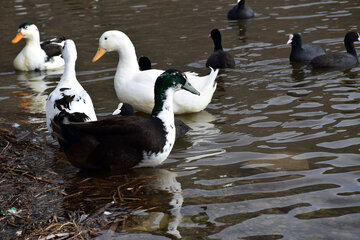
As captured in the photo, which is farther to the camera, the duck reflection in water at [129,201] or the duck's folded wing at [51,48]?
the duck's folded wing at [51,48]

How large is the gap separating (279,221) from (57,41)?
1002 centimetres

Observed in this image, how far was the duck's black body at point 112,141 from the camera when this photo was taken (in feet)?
A: 19.9

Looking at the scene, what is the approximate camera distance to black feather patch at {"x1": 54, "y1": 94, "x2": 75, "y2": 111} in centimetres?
687

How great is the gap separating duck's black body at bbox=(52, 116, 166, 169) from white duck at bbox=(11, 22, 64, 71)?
246 inches

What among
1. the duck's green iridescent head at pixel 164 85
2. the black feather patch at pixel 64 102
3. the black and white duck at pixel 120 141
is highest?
the duck's green iridescent head at pixel 164 85

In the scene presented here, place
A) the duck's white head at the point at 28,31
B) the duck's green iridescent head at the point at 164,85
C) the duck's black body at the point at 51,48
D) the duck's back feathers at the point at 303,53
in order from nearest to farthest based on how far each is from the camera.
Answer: the duck's green iridescent head at the point at 164,85, the duck's back feathers at the point at 303,53, the duck's black body at the point at 51,48, the duck's white head at the point at 28,31

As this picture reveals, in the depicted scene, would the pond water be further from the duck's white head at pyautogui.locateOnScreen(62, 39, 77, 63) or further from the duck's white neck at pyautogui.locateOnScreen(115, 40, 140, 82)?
the duck's white head at pyautogui.locateOnScreen(62, 39, 77, 63)

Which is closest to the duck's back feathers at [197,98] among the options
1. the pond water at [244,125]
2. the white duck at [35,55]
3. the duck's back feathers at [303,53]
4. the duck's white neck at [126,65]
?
the pond water at [244,125]

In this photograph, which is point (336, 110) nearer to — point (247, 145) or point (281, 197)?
point (247, 145)

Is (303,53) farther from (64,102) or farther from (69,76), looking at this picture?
(64,102)

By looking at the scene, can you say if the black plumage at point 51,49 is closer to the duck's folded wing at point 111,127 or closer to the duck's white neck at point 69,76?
the duck's white neck at point 69,76

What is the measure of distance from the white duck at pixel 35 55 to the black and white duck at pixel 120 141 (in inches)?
244

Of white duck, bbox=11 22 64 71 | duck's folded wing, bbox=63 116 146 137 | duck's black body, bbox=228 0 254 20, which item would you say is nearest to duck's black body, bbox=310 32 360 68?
duck's black body, bbox=228 0 254 20

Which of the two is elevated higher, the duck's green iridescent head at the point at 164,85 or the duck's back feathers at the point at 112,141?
the duck's green iridescent head at the point at 164,85
